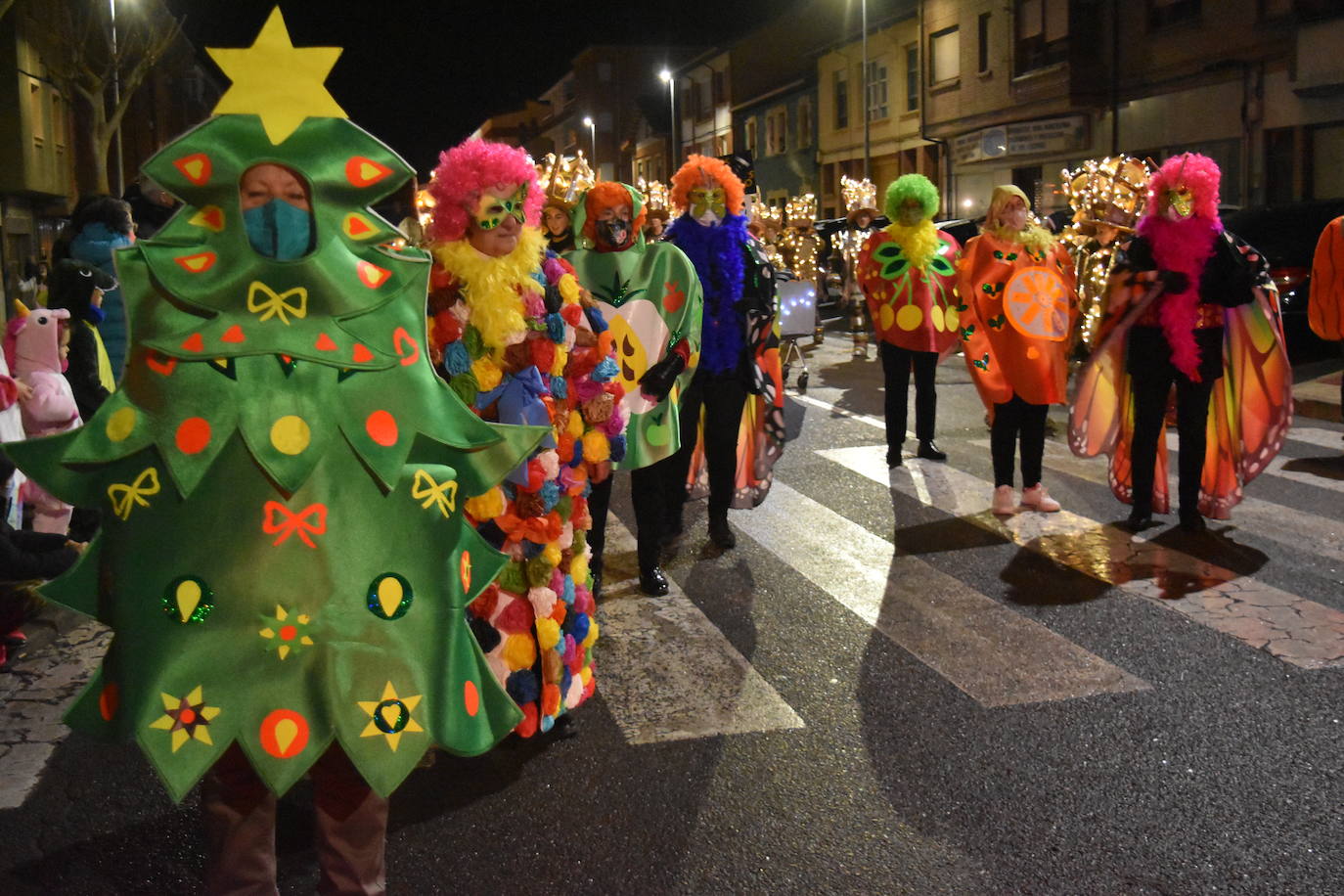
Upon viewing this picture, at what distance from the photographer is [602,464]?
4.88 m

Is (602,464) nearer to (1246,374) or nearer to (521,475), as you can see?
(521,475)

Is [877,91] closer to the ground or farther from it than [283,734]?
farther from it

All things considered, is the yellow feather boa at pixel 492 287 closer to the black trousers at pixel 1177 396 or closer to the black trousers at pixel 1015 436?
the black trousers at pixel 1177 396

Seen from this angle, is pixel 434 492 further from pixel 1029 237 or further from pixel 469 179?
pixel 1029 237

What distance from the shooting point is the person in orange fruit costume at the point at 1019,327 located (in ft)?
25.8

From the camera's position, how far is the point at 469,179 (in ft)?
13.9

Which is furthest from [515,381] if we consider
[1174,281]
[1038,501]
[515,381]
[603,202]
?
[1038,501]

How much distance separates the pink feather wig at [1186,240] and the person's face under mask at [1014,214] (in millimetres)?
954

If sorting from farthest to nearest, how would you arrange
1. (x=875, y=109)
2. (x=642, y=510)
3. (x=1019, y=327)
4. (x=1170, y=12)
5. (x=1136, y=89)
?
(x=875, y=109) → (x=1136, y=89) → (x=1170, y=12) → (x=1019, y=327) → (x=642, y=510)

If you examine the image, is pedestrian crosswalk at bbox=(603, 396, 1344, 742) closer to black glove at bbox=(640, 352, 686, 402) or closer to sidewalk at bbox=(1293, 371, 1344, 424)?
black glove at bbox=(640, 352, 686, 402)

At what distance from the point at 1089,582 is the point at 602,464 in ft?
A: 9.39

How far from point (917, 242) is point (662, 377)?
4.23 meters

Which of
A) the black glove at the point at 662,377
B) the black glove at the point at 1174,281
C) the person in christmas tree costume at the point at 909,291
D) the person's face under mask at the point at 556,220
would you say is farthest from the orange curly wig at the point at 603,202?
the person in christmas tree costume at the point at 909,291

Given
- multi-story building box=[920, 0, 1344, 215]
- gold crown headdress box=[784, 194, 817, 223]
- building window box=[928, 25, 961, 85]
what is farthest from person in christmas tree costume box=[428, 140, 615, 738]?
building window box=[928, 25, 961, 85]
